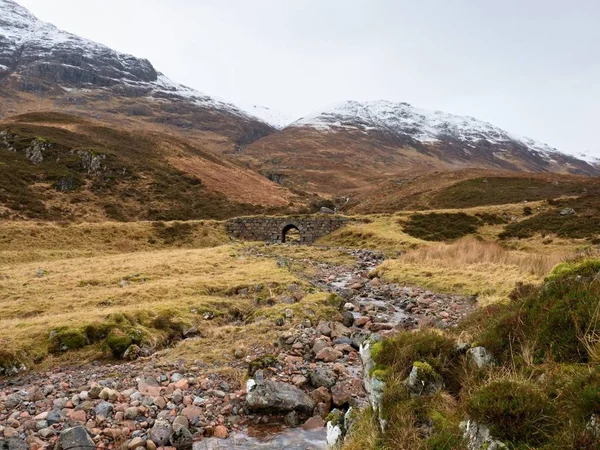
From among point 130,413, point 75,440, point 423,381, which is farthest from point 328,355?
point 75,440

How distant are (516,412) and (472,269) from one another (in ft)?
58.2

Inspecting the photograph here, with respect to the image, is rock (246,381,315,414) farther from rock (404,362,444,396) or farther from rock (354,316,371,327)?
rock (354,316,371,327)

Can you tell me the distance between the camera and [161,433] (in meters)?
7.12

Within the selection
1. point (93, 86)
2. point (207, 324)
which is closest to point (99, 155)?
point (207, 324)

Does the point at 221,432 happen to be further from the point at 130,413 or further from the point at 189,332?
the point at 189,332

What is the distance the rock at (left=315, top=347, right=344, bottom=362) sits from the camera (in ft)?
33.9

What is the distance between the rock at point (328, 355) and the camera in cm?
1033

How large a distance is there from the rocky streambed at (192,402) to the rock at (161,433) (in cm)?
2

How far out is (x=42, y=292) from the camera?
59.3ft

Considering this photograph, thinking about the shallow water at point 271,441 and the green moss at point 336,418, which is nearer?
the green moss at point 336,418

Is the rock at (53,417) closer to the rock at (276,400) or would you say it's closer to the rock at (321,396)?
the rock at (276,400)

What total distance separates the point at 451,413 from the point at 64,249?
33.4 metres

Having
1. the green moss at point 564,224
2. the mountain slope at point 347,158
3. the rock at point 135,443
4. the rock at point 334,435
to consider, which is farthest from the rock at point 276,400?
the mountain slope at point 347,158

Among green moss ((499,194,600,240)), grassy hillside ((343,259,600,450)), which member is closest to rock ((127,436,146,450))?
grassy hillside ((343,259,600,450))
